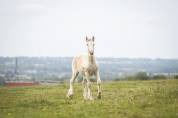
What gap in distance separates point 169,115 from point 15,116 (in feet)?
20.8

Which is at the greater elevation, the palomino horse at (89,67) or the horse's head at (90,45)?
the horse's head at (90,45)

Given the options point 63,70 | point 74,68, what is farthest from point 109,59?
point 74,68

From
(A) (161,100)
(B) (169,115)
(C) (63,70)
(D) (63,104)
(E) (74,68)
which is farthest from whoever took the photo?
(C) (63,70)

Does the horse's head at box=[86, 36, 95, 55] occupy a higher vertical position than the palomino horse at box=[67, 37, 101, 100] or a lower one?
higher

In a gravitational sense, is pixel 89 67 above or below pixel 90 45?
below

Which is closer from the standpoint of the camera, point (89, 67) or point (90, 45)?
point (90, 45)

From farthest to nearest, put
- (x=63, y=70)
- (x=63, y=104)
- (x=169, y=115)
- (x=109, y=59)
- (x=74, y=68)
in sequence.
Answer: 1. (x=109, y=59)
2. (x=63, y=70)
3. (x=74, y=68)
4. (x=63, y=104)
5. (x=169, y=115)

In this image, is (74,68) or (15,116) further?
(74,68)

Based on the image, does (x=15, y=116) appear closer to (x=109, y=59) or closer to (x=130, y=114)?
(x=130, y=114)

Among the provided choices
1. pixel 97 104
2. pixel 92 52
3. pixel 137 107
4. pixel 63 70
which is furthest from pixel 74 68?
pixel 63 70

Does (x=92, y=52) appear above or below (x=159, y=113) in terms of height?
above

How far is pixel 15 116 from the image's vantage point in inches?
687

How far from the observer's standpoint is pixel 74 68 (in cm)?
2545

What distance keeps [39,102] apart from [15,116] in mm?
4174
